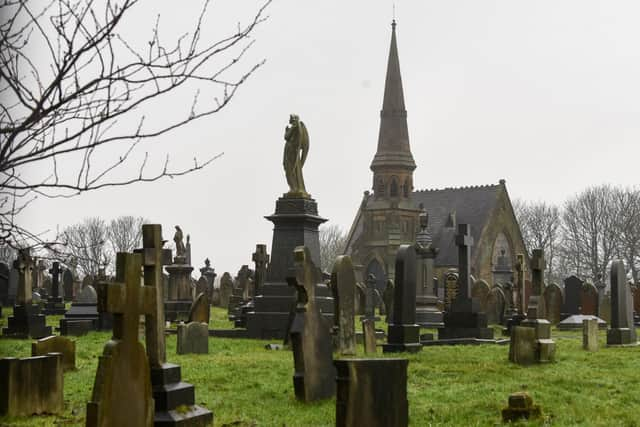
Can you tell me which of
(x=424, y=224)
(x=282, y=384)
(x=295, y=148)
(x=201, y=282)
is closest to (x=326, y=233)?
(x=201, y=282)

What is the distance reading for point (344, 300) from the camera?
11188 mm

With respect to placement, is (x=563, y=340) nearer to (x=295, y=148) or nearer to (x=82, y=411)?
(x=295, y=148)

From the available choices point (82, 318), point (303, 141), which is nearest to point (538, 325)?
point (303, 141)

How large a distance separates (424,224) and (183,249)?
29.6 feet

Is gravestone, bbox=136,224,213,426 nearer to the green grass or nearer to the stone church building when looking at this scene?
the green grass

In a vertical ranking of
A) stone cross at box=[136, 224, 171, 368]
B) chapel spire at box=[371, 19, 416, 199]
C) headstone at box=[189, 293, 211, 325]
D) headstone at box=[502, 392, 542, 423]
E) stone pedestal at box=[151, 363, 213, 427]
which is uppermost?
chapel spire at box=[371, 19, 416, 199]

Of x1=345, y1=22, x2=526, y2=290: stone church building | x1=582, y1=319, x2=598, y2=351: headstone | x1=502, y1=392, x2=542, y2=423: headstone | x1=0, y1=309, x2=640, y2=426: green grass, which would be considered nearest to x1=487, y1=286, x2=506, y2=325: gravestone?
x1=582, y1=319, x2=598, y2=351: headstone

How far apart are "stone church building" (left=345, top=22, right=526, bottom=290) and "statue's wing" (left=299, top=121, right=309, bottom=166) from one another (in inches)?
1540

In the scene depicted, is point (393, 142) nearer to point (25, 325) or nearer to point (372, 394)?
point (25, 325)

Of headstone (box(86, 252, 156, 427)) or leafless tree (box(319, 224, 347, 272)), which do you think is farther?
leafless tree (box(319, 224, 347, 272))

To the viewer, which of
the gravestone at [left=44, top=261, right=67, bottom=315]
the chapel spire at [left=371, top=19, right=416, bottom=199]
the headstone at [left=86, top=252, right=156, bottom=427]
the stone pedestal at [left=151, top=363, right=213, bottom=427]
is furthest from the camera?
the chapel spire at [left=371, top=19, right=416, bottom=199]

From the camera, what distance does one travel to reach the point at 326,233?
9838 cm

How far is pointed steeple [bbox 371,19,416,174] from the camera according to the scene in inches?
2368

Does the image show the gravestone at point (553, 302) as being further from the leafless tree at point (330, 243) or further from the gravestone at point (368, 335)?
the leafless tree at point (330, 243)
